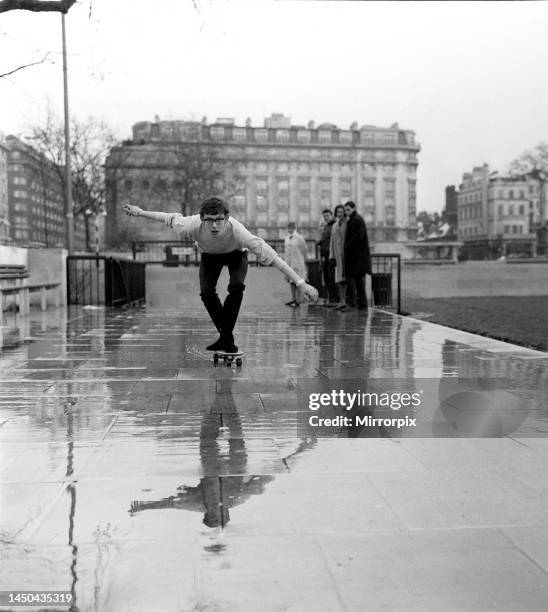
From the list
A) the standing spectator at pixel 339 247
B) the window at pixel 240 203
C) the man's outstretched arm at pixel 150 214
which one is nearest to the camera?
the man's outstretched arm at pixel 150 214

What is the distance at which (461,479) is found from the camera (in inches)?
145

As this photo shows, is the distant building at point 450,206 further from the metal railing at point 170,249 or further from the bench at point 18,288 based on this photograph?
the bench at point 18,288

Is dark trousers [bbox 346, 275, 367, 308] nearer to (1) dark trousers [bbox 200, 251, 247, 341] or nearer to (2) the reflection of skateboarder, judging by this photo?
(2) the reflection of skateboarder

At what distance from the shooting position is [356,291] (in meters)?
16.9

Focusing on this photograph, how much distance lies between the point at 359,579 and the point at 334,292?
1678 centimetres

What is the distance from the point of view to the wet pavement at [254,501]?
2.50 meters

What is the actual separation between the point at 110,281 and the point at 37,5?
30.6 ft

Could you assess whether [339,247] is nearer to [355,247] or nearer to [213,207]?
[355,247]

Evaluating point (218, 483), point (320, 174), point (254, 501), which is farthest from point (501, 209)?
point (254, 501)

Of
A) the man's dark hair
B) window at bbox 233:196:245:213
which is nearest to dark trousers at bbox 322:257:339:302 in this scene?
the man's dark hair

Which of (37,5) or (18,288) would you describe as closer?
(37,5)

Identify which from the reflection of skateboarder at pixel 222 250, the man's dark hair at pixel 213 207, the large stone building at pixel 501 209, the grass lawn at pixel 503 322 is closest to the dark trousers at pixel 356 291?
the grass lawn at pixel 503 322

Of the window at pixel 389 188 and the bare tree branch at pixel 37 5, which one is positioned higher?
the window at pixel 389 188

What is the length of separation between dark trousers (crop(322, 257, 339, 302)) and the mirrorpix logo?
1217cm
